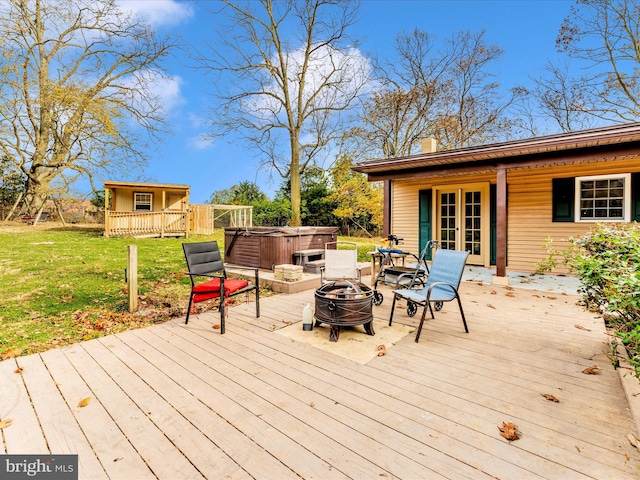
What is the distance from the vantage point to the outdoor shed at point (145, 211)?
14164mm

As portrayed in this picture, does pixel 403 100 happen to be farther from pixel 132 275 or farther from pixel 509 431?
pixel 509 431

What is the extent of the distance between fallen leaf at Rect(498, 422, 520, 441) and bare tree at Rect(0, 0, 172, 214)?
19.2 m

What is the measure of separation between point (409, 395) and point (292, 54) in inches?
628

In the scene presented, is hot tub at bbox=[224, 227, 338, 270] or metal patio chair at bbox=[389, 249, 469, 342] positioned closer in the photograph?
metal patio chair at bbox=[389, 249, 469, 342]

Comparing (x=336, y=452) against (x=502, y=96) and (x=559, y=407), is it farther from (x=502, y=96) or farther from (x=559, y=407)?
(x=502, y=96)

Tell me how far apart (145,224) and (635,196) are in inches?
662

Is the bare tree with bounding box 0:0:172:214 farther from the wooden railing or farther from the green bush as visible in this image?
the green bush

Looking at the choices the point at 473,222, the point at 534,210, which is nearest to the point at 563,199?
the point at 534,210

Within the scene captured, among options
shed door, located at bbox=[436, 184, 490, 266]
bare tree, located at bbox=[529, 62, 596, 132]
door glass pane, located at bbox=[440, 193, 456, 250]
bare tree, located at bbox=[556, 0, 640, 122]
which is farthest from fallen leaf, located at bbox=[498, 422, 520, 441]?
bare tree, located at bbox=[529, 62, 596, 132]

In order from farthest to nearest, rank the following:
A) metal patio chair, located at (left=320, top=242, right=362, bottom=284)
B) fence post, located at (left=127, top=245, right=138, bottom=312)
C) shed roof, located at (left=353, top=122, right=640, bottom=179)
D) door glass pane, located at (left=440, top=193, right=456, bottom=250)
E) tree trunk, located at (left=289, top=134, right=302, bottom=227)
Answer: tree trunk, located at (left=289, top=134, right=302, bottom=227)
door glass pane, located at (left=440, top=193, right=456, bottom=250)
shed roof, located at (left=353, top=122, right=640, bottom=179)
metal patio chair, located at (left=320, top=242, right=362, bottom=284)
fence post, located at (left=127, top=245, right=138, bottom=312)

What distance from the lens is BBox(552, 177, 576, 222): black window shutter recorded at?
6.93 meters

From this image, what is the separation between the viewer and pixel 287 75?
1471 centimetres

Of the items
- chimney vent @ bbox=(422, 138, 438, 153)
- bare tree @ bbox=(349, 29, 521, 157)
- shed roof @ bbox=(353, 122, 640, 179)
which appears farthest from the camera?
bare tree @ bbox=(349, 29, 521, 157)

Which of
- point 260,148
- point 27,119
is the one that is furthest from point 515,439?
point 27,119
